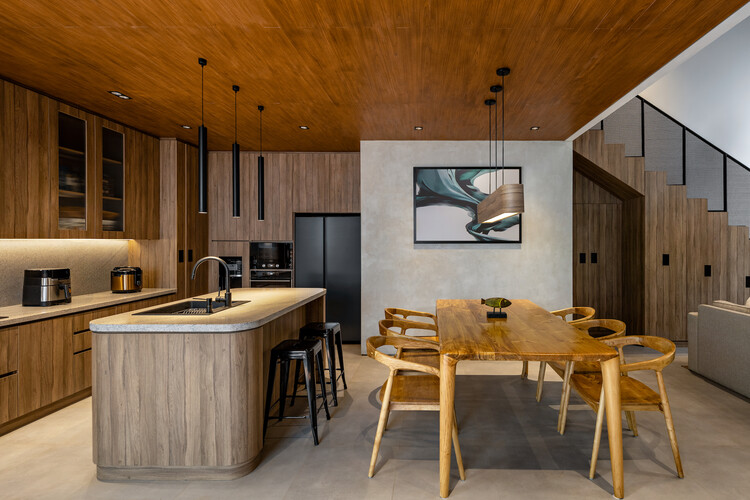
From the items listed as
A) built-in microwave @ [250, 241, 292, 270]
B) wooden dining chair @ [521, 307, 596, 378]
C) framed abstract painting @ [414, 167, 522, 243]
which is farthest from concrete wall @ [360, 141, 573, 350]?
built-in microwave @ [250, 241, 292, 270]

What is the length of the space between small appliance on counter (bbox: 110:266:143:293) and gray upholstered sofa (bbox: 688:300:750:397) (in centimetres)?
569

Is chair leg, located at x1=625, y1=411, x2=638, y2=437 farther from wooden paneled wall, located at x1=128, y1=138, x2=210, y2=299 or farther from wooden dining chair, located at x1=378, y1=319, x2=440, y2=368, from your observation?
wooden paneled wall, located at x1=128, y1=138, x2=210, y2=299

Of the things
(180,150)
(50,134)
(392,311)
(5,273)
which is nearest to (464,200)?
(392,311)

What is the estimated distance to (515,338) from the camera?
2.50 meters

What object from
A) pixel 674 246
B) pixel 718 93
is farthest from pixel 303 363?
pixel 718 93

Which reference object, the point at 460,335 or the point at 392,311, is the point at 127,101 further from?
the point at 460,335

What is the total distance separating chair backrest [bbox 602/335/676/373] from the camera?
223 cm

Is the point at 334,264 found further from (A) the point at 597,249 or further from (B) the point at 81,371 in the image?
(A) the point at 597,249

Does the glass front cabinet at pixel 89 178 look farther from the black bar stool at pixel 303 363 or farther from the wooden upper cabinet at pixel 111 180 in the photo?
the black bar stool at pixel 303 363

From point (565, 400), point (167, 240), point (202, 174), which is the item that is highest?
point (202, 174)

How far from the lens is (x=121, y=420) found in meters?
2.33

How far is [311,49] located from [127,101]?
2069 millimetres

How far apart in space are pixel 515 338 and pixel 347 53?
2159 mm

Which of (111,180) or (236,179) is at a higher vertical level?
(111,180)
